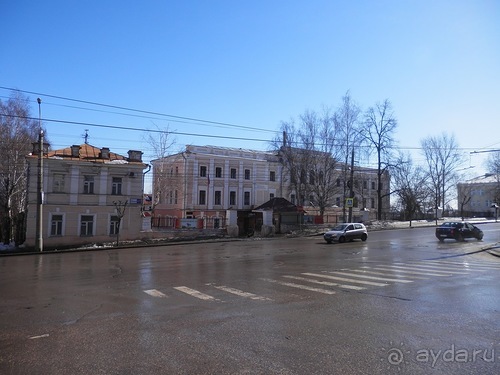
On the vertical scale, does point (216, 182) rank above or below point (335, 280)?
above

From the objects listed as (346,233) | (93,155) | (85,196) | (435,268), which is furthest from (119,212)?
(435,268)

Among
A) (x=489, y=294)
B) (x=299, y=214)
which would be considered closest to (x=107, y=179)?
(x=299, y=214)

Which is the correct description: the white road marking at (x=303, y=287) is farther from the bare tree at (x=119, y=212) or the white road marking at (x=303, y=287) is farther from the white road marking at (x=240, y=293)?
the bare tree at (x=119, y=212)

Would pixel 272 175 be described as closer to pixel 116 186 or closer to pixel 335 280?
pixel 116 186

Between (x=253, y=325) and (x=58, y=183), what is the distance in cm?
3119

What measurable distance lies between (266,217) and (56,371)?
3739cm

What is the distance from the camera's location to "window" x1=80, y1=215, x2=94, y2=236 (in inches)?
1325

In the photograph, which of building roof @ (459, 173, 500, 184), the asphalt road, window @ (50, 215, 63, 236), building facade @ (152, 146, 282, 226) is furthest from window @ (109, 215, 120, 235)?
building roof @ (459, 173, 500, 184)

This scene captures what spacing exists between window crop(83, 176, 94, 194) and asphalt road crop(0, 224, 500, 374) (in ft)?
73.5

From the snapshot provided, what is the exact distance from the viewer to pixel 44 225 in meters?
32.0

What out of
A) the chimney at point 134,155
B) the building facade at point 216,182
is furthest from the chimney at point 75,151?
the building facade at point 216,182

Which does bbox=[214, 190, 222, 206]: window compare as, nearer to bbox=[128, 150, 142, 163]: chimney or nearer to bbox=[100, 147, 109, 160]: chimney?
bbox=[128, 150, 142, 163]: chimney

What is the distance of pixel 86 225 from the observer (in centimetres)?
3378

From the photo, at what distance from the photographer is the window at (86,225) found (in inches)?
1325
